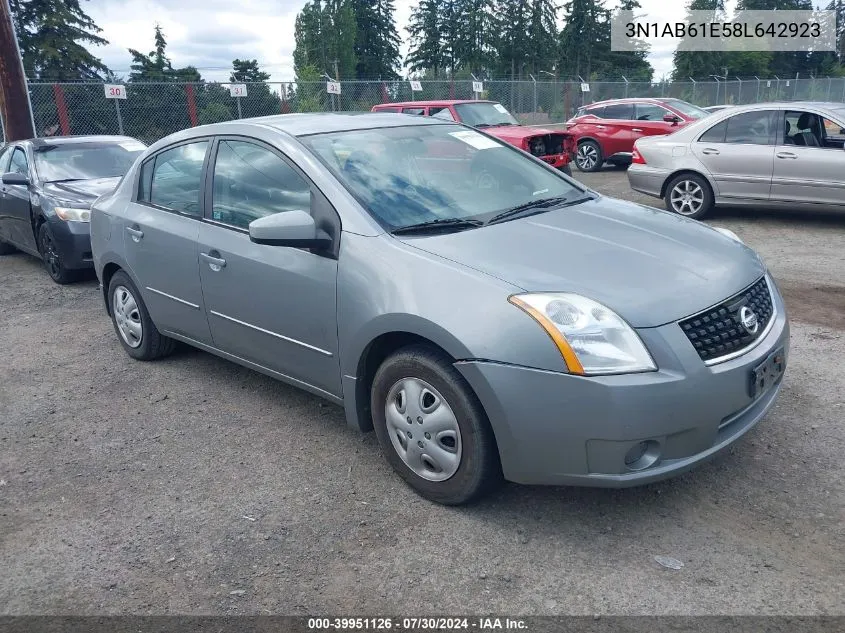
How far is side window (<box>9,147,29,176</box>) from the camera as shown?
8523 mm

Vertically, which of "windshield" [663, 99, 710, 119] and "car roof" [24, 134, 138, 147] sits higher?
"car roof" [24, 134, 138, 147]

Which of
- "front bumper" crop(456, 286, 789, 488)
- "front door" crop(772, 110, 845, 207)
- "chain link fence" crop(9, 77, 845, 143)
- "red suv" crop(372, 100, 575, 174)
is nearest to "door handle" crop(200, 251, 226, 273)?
"front bumper" crop(456, 286, 789, 488)

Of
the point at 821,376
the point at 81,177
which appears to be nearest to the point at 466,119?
the point at 81,177

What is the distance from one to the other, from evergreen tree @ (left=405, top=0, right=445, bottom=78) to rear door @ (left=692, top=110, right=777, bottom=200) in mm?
66494

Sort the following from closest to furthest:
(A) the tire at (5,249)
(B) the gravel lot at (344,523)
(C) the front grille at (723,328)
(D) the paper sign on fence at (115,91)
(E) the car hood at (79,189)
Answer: (B) the gravel lot at (344,523)
(C) the front grille at (723,328)
(E) the car hood at (79,189)
(A) the tire at (5,249)
(D) the paper sign on fence at (115,91)

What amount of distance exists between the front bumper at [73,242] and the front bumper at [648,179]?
7.02m

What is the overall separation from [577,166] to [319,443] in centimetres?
1393

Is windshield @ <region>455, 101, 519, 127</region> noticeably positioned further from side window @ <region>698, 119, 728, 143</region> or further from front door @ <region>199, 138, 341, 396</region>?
front door @ <region>199, 138, 341, 396</region>

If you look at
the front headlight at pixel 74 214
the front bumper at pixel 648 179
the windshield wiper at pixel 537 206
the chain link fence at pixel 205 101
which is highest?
the chain link fence at pixel 205 101

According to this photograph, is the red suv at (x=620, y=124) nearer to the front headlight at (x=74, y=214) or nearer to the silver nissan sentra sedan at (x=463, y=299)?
the front headlight at (x=74, y=214)

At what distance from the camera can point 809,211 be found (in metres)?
10.1

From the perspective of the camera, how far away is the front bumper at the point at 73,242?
7562 mm

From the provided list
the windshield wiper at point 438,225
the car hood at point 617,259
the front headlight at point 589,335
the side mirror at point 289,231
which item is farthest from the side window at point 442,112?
the front headlight at point 589,335

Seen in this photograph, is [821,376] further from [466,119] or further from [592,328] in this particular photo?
[466,119]
